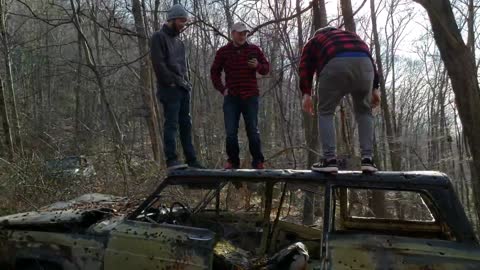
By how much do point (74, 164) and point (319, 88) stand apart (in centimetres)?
673

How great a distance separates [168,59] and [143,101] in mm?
8975

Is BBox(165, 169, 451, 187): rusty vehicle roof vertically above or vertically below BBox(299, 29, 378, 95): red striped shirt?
below

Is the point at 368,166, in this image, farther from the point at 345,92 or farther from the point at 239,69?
the point at 239,69

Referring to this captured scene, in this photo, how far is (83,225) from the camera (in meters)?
3.98

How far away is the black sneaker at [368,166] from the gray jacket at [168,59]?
248 cm

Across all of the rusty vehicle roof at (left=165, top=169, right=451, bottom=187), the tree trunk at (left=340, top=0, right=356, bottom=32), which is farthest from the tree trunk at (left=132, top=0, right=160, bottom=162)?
the rusty vehicle roof at (left=165, top=169, right=451, bottom=187)

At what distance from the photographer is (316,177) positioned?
352 centimetres

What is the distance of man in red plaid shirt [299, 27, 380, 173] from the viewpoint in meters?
3.90

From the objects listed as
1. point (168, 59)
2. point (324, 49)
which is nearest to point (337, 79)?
point (324, 49)

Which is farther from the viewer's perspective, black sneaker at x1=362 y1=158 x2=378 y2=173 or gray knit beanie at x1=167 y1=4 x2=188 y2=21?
gray knit beanie at x1=167 y1=4 x2=188 y2=21

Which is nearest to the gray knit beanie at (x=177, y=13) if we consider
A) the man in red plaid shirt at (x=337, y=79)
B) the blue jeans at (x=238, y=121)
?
the blue jeans at (x=238, y=121)

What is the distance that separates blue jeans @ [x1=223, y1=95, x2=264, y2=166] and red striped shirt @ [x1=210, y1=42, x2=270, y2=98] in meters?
0.11

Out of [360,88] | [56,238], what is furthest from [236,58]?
[56,238]

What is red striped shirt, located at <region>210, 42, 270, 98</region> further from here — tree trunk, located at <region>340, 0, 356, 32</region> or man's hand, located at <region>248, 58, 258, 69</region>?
tree trunk, located at <region>340, 0, 356, 32</region>
